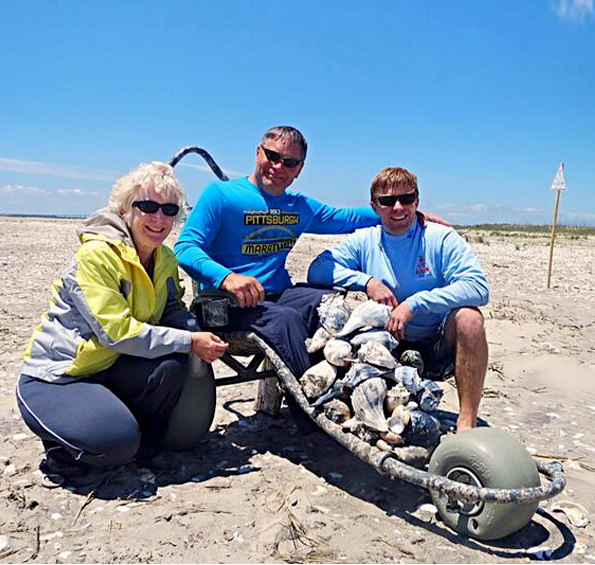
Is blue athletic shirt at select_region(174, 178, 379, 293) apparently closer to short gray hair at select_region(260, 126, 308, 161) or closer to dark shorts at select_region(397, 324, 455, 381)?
short gray hair at select_region(260, 126, 308, 161)

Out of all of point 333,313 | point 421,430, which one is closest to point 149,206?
point 333,313

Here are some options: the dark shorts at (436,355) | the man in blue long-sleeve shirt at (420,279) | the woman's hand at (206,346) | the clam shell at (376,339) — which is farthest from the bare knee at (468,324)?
the woman's hand at (206,346)

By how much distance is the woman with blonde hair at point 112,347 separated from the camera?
347 cm

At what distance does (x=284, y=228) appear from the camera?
16.0 ft

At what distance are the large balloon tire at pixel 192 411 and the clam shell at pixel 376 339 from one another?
116cm

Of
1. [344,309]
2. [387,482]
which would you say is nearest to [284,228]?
[344,309]

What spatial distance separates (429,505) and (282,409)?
217 cm

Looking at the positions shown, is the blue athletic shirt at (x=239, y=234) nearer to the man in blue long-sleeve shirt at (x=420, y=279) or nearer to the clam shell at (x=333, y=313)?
the man in blue long-sleeve shirt at (x=420, y=279)

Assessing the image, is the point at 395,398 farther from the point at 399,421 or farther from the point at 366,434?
the point at 366,434

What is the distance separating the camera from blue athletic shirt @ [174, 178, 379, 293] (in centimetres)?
435

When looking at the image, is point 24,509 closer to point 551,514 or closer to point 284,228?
point 284,228

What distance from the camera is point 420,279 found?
4.46 metres

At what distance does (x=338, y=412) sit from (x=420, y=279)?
1.42 metres

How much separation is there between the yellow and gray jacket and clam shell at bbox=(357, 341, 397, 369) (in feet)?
3.94
